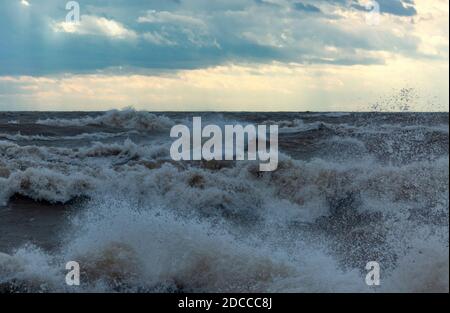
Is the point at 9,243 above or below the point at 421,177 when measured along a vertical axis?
below

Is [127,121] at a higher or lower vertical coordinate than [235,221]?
higher

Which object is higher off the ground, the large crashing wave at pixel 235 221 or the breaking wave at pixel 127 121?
the breaking wave at pixel 127 121

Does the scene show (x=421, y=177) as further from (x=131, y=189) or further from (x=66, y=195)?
(x=66, y=195)

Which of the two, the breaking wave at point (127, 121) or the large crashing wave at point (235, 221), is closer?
the large crashing wave at point (235, 221)

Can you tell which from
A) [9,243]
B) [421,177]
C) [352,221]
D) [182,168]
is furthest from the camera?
[182,168]

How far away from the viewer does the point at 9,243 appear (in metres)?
8.36

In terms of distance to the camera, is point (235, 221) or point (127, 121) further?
point (127, 121)

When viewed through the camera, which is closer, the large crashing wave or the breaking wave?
the large crashing wave

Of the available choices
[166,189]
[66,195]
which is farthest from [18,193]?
[166,189]

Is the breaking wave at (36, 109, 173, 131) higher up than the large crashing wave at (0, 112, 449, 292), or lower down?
higher up

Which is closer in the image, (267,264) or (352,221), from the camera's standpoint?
(267,264)
